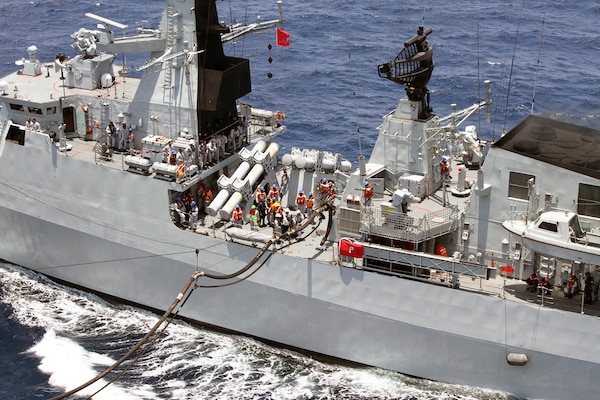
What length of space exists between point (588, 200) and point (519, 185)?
1672 mm

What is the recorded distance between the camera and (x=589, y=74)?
133ft

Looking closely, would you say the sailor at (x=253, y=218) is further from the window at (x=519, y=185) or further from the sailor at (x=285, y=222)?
the window at (x=519, y=185)

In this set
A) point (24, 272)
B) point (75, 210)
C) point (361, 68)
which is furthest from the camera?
point (361, 68)

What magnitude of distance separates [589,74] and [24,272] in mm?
27509

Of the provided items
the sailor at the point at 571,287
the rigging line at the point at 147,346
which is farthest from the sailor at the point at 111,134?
the sailor at the point at 571,287

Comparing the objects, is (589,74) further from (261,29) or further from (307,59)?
(261,29)

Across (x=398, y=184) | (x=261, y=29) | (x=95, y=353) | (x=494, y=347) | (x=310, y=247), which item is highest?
(x=261, y=29)

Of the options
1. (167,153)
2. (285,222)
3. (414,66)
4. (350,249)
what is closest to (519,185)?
(414,66)

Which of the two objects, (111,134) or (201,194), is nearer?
(201,194)

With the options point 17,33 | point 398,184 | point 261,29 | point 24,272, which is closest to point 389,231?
point 398,184

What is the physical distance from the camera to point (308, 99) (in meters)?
39.8

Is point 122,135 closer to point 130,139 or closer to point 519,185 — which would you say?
point 130,139

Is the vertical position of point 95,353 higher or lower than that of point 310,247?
lower

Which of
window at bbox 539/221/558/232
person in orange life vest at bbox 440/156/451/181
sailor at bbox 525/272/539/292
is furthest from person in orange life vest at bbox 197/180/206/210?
window at bbox 539/221/558/232
